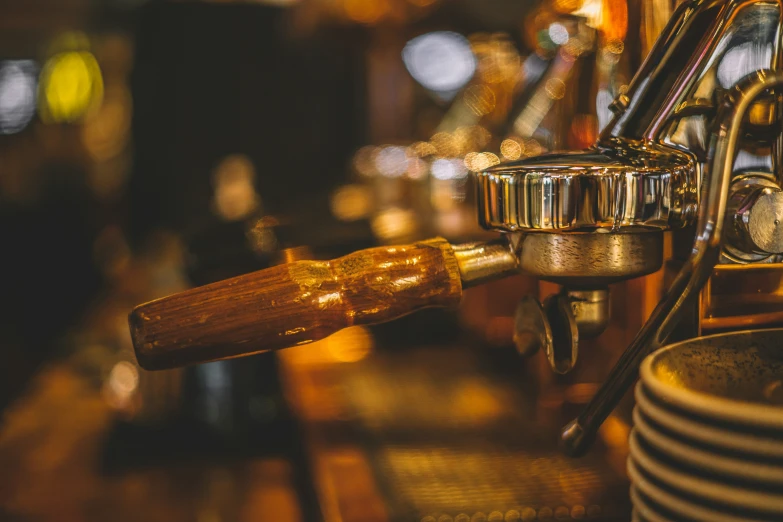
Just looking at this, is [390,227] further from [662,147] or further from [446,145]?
[446,145]

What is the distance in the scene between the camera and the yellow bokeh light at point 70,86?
8.06 m

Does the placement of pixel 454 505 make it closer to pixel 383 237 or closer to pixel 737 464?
pixel 383 237

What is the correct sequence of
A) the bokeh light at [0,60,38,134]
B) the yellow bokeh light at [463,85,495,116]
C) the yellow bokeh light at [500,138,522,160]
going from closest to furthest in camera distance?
the yellow bokeh light at [500,138,522,160] < the yellow bokeh light at [463,85,495,116] < the bokeh light at [0,60,38,134]

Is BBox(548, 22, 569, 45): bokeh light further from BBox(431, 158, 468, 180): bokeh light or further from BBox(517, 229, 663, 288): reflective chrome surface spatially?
BBox(517, 229, 663, 288): reflective chrome surface

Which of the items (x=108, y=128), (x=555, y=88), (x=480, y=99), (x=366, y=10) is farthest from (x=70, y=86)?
(x=555, y=88)

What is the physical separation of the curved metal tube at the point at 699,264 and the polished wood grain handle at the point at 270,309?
0.14 metres

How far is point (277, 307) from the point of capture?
17.0 inches

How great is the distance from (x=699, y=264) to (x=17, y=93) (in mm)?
9065

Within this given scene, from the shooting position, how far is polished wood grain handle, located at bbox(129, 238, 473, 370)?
43 centimetres

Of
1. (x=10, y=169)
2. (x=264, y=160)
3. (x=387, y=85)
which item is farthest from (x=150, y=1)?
(x=10, y=169)

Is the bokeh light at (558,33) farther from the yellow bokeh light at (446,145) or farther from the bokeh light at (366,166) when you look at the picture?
the bokeh light at (366,166)

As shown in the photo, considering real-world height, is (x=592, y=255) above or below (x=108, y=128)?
above

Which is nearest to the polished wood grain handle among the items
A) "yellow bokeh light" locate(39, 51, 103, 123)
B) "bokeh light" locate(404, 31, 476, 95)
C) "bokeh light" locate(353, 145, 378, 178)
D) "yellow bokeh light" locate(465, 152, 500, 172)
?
"yellow bokeh light" locate(465, 152, 500, 172)

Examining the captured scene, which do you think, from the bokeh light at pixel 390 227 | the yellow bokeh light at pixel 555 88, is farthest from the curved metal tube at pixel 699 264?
the yellow bokeh light at pixel 555 88
